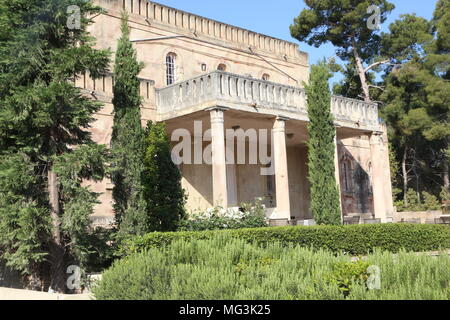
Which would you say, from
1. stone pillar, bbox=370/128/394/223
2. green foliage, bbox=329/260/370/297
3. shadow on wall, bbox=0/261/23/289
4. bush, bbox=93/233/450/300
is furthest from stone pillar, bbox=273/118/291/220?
green foliage, bbox=329/260/370/297

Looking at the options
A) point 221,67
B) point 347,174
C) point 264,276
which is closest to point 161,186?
point 264,276

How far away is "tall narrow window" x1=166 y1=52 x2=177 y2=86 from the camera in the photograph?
80.7 feet

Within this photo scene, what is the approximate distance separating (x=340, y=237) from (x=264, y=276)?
30.3 ft

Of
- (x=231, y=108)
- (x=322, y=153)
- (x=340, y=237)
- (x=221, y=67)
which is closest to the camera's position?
(x=340, y=237)

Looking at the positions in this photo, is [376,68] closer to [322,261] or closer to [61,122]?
[61,122]

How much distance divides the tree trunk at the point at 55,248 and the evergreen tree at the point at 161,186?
195 inches

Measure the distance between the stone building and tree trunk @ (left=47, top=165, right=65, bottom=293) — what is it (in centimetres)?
595

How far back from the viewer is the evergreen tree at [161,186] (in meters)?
16.8

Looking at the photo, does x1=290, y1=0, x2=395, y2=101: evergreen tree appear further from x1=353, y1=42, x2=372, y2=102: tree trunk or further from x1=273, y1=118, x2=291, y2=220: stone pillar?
x1=273, y1=118, x2=291, y2=220: stone pillar

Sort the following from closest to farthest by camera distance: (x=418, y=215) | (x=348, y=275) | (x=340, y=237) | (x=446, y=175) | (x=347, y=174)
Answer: (x=348, y=275) → (x=340, y=237) → (x=347, y=174) → (x=418, y=215) → (x=446, y=175)

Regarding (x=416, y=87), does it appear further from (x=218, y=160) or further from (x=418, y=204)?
(x=218, y=160)

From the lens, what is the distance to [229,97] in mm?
18531

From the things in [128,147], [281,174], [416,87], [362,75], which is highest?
[362,75]

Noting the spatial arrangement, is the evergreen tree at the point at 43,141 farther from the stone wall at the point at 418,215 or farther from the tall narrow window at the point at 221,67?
the stone wall at the point at 418,215
